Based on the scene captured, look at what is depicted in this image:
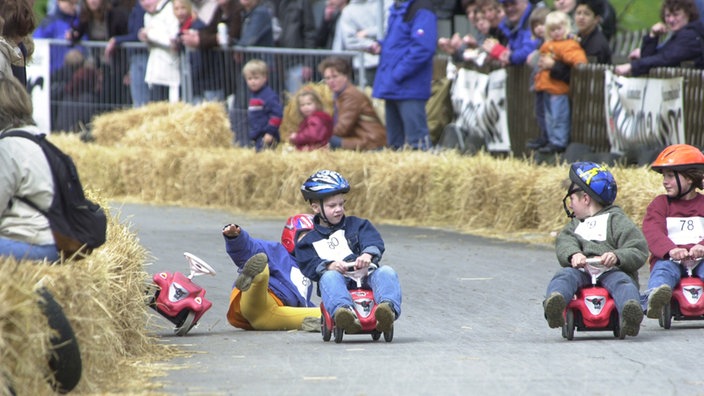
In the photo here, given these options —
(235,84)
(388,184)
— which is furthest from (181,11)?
(388,184)

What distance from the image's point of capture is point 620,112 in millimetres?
15398

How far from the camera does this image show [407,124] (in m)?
17.3

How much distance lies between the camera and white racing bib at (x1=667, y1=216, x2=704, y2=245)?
374 inches

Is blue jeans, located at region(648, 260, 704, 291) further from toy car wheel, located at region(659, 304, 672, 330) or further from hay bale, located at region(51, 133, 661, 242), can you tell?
hay bale, located at region(51, 133, 661, 242)

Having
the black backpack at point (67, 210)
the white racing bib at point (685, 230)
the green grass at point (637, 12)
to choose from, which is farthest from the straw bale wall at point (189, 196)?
the green grass at point (637, 12)

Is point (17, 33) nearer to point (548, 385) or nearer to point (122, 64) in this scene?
point (548, 385)

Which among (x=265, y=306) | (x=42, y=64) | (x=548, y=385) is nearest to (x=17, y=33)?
(x=265, y=306)

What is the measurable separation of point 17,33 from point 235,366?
291 cm

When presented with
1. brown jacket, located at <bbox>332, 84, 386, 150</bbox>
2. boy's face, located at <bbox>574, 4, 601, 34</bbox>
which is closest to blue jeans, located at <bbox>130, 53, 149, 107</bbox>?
brown jacket, located at <bbox>332, 84, 386, 150</bbox>

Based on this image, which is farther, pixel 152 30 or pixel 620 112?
pixel 152 30

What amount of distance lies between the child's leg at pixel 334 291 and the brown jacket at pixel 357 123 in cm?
915

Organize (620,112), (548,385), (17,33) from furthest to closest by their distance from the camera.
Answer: (620,112) < (17,33) < (548,385)

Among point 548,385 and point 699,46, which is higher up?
point 699,46

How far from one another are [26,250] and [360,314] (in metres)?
2.22
